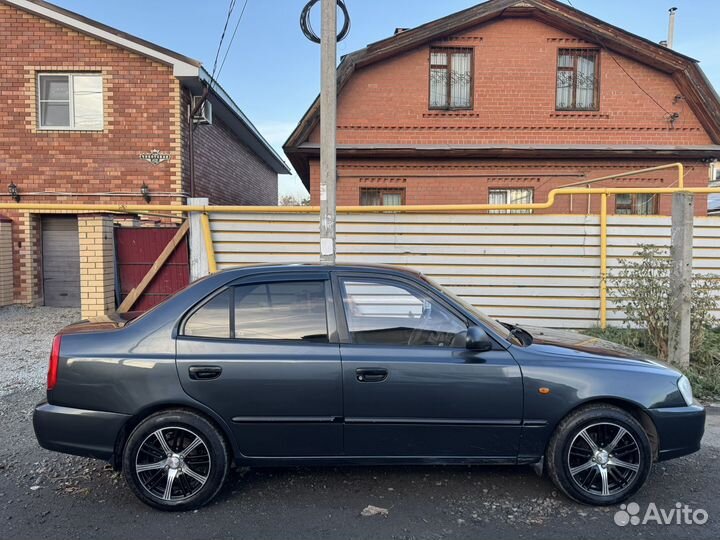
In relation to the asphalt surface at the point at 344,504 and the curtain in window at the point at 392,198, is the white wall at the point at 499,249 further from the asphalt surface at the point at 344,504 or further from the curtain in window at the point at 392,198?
the curtain in window at the point at 392,198

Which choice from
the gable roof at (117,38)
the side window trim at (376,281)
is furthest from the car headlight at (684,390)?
the gable roof at (117,38)

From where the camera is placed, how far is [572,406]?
3.06 meters

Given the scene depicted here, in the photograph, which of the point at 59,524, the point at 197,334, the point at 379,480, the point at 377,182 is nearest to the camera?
the point at 59,524

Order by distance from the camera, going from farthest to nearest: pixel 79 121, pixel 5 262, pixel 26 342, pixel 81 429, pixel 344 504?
pixel 79 121, pixel 5 262, pixel 26 342, pixel 344 504, pixel 81 429

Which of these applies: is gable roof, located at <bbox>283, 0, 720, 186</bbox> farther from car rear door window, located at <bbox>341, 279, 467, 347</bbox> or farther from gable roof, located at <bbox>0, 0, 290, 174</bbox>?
car rear door window, located at <bbox>341, 279, 467, 347</bbox>

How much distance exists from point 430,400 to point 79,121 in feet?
35.9

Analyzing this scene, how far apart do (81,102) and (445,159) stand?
8329 millimetres

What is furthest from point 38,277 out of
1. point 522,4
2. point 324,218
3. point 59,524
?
point 522,4

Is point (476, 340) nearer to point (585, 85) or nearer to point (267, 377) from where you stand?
point (267, 377)

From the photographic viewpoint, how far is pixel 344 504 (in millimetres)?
3096

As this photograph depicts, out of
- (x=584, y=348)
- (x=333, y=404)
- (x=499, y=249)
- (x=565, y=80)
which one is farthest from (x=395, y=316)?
(x=565, y=80)

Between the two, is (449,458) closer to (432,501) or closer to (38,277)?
(432,501)

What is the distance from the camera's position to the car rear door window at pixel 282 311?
3152mm
